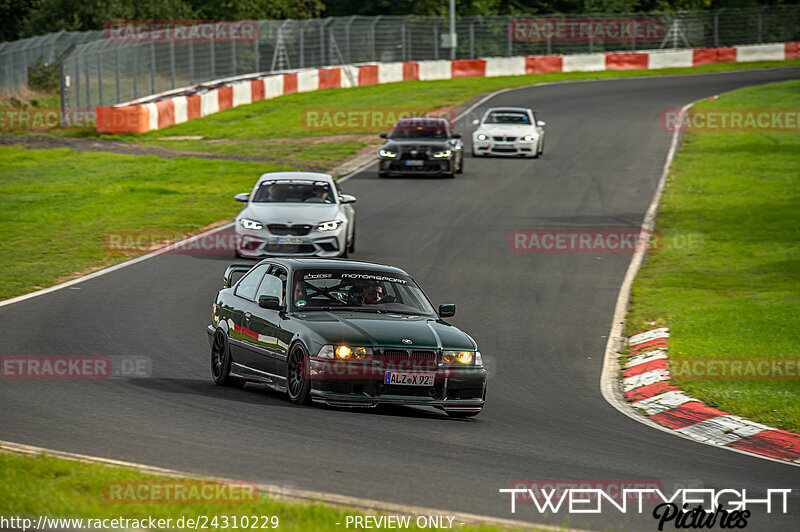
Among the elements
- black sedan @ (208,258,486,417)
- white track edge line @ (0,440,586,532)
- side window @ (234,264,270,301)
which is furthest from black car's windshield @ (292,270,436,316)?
white track edge line @ (0,440,586,532)

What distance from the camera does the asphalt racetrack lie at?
806cm

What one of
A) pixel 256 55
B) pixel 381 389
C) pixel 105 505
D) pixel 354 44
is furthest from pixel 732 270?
pixel 354 44

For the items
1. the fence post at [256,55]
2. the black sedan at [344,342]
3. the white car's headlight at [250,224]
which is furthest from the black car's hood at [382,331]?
the fence post at [256,55]

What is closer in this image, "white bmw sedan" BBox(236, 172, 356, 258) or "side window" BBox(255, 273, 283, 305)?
"side window" BBox(255, 273, 283, 305)

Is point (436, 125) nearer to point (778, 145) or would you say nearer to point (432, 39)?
point (778, 145)

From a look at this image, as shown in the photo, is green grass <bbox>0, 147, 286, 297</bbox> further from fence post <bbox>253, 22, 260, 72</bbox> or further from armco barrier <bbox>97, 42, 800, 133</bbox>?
fence post <bbox>253, 22, 260, 72</bbox>

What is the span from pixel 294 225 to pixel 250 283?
25.1 feet

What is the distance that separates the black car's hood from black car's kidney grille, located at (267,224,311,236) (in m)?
8.89

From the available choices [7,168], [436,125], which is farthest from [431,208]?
[7,168]

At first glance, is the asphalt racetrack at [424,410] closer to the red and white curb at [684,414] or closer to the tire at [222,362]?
the tire at [222,362]

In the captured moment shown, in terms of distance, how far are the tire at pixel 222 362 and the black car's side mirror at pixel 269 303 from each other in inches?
35.8

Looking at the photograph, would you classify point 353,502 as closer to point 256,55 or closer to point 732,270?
point 732,270

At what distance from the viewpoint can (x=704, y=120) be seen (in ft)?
141

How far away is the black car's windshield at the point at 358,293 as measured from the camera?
37.1 ft
